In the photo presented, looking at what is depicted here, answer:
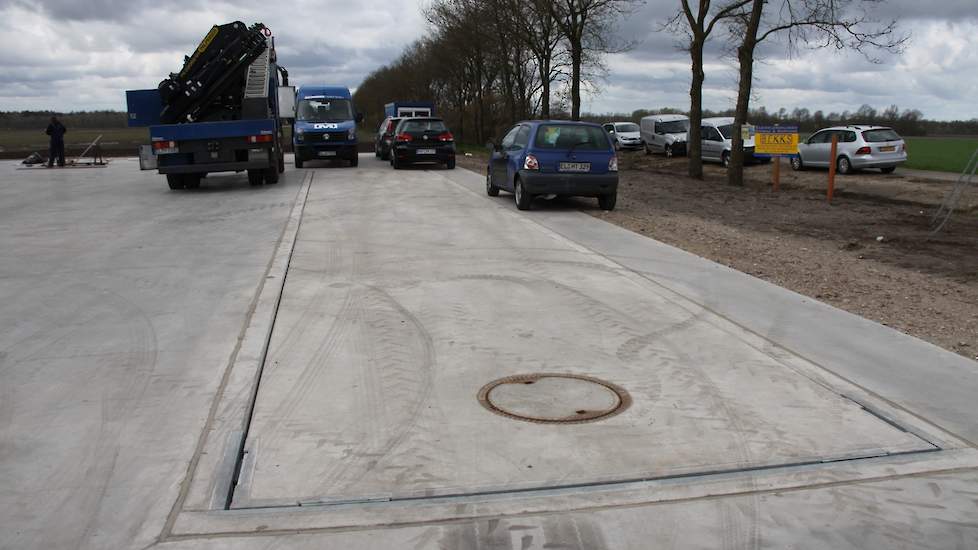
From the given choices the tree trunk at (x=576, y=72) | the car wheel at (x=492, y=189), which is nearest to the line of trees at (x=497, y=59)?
the tree trunk at (x=576, y=72)

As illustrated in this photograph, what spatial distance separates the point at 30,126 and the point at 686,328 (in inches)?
3756

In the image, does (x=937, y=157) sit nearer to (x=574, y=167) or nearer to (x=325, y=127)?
(x=325, y=127)

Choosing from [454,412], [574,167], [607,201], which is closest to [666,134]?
[607,201]

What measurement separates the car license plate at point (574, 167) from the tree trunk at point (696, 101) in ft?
36.5

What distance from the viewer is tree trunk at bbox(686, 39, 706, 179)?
78.6ft

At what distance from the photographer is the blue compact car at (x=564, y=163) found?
14.5 meters

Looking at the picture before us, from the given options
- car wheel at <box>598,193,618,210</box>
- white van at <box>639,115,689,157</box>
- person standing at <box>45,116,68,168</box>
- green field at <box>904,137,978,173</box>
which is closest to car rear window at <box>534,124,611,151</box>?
car wheel at <box>598,193,618,210</box>

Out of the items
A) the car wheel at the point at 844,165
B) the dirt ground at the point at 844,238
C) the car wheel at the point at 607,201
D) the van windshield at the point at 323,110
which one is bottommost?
the dirt ground at the point at 844,238

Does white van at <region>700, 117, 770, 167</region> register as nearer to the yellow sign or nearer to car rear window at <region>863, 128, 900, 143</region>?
car rear window at <region>863, 128, 900, 143</region>

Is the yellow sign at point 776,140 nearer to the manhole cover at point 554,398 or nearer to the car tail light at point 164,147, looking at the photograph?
the car tail light at point 164,147

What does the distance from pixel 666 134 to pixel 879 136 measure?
1266cm

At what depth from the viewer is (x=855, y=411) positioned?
498 cm

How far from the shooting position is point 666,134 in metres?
36.8

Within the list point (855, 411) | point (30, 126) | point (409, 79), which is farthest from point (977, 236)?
point (30, 126)
